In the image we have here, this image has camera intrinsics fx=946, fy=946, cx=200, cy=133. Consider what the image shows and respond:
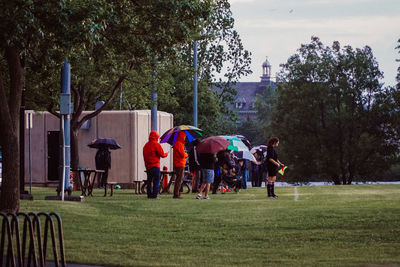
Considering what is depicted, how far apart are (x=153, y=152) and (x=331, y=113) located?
46118mm

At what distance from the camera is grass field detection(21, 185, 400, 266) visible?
12648mm

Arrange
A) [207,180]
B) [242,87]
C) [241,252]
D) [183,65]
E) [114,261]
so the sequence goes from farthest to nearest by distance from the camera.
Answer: [242,87]
[183,65]
[207,180]
[241,252]
[114,261]

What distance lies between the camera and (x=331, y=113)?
2793 inches

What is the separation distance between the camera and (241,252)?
531 inches

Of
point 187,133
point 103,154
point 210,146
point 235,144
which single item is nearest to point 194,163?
point 187,133

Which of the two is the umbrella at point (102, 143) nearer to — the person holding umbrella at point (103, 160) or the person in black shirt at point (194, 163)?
the person holding umbrella at point (103, 160)

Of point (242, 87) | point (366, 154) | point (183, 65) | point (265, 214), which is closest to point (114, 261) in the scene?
point (265, 214)

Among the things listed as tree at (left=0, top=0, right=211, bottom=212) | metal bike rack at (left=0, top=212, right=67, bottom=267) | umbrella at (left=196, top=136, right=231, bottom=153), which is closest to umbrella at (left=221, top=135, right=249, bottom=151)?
umbrella at (left=196, top=136, right=231, bottom=153)

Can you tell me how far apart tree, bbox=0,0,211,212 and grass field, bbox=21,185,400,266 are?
2008 millimetres

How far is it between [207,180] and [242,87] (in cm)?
16001

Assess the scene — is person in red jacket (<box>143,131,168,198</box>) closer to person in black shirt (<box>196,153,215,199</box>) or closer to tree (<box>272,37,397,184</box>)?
person in black shirt (<box>196,153,215,199</box>)

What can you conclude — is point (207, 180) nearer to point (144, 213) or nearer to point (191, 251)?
point (144, 213)

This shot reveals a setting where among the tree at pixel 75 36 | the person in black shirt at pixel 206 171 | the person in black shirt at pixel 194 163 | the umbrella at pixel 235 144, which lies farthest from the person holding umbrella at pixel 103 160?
the person in black shirt at pixel 206 171

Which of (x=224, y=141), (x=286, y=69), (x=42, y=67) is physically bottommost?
(x=224, y=141)
